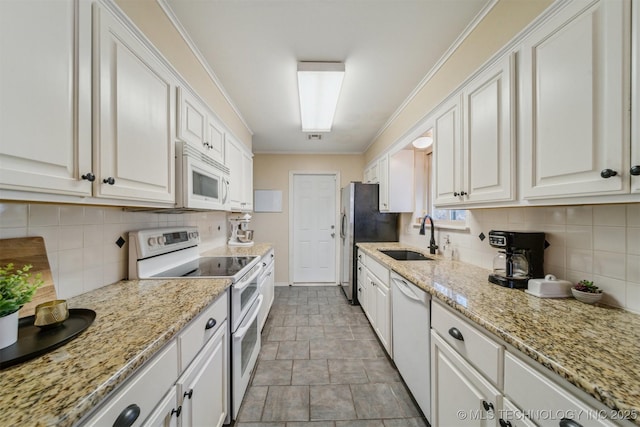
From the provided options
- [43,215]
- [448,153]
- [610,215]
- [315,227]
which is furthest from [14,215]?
[315,227]

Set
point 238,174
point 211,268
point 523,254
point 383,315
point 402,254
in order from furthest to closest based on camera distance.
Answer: point 238,174 → point 402,254 → point 383,315 → point 211,268 → point 523,254

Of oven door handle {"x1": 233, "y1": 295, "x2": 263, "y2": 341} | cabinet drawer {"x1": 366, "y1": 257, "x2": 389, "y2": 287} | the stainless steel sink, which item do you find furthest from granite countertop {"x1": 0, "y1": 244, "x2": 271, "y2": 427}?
the stainless steel sink

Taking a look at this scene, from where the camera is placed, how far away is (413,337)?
1.53 meters

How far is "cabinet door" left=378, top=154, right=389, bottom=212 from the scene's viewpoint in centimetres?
304

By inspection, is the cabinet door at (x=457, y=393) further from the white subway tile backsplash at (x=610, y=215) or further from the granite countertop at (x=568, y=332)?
the white subway tile backsplash at (x=610, y=215)

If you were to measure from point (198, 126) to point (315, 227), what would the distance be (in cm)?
293

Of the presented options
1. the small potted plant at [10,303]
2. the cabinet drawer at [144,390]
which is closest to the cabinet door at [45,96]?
the small potted plant at [10,303]

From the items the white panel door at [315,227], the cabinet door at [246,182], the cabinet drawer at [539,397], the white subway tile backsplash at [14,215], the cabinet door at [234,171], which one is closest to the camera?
the cabinet drawer at [539,397]

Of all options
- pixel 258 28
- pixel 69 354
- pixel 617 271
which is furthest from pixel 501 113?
pixel 69 354

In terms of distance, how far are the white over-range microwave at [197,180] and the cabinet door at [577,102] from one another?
1.80 m

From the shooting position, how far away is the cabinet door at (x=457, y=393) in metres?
0.88

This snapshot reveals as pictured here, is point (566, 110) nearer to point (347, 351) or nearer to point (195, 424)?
point (195, 424)

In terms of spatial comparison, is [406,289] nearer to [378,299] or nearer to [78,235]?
[378,299]

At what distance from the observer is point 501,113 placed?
1214 millimetres
